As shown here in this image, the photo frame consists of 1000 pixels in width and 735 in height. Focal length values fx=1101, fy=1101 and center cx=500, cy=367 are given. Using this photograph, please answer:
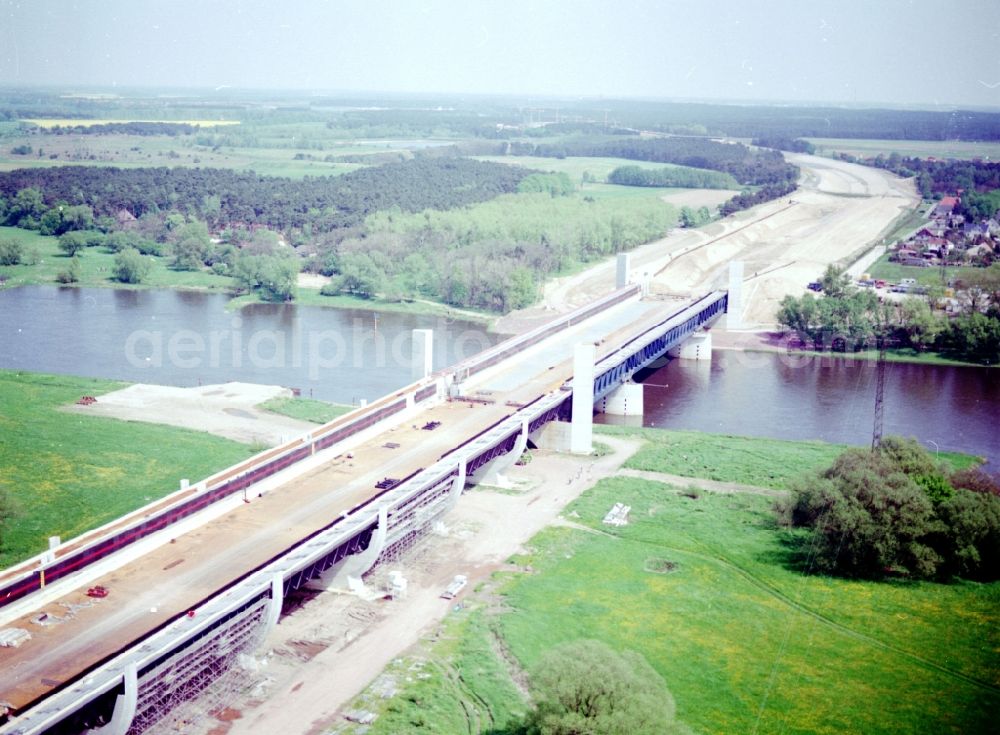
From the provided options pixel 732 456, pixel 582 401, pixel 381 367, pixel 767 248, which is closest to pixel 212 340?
pixel 381 367

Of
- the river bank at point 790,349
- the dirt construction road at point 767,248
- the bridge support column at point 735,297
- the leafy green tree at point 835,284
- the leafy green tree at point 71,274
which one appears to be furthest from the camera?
the leafy green tree at point 71,274

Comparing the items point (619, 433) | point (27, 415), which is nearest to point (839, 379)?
point (619, 433)

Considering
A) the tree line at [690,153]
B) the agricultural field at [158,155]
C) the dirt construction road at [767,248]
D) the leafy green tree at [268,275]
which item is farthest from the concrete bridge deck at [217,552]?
the tree line at [690,153]

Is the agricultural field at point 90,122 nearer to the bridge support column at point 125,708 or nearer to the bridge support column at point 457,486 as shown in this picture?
the bridge support column at point 457,486

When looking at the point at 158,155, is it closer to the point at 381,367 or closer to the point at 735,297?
the point at 381,367

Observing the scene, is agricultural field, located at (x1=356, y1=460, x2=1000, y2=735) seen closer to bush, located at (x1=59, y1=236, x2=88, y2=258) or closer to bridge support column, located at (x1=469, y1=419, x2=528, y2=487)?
bridge support column, located at (x1=469, y1=419, x2=528, y2=487)

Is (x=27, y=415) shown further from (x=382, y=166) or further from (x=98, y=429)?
(x=382, y=166)
